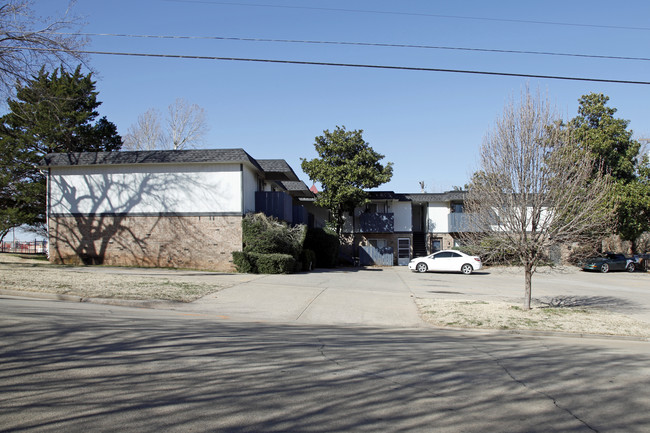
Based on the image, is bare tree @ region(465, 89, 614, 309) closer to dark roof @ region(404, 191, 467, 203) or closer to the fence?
dark roof @ region(404, 191, 467, 203)

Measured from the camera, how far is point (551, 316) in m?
13.2

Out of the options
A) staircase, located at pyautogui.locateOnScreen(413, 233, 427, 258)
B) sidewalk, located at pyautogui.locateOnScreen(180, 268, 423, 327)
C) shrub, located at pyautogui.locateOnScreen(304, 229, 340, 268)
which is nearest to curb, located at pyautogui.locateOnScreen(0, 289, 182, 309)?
sidewalk, located at pyautogui.locateOnScreen(180, 268, 423, 327)

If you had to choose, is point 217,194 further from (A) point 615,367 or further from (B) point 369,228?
(A) point 615,367

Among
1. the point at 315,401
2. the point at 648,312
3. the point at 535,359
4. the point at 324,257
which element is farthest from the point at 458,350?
the point at 324,257

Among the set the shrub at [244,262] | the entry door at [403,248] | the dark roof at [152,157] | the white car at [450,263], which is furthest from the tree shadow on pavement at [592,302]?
the entry door at [403,248]

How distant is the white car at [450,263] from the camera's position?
94.7ft

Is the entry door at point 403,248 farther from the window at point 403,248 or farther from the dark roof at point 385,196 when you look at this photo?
the dark roof at point 385,196

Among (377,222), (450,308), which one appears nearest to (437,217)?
Answer: (377,222)

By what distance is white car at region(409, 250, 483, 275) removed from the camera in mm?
28875

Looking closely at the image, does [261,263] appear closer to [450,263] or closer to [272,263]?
[272,263]

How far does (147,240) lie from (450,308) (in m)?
16.6

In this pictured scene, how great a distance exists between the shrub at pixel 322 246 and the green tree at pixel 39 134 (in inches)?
656

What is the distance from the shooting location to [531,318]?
12.9 m

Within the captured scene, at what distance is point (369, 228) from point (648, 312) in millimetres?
24257
